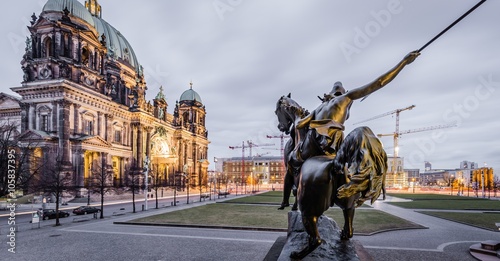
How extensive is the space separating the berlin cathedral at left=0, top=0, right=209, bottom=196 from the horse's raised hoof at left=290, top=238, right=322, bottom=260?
42302mm

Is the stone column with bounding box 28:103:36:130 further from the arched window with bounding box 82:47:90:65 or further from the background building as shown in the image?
the background building

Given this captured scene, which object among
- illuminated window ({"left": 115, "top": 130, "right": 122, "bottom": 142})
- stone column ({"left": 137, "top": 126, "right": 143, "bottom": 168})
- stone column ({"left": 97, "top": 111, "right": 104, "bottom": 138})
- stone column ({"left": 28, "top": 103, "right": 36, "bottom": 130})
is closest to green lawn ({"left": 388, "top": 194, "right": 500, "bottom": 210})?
stone column ({"left": 137, "top": 126, "right": 143, "bottom": 168})

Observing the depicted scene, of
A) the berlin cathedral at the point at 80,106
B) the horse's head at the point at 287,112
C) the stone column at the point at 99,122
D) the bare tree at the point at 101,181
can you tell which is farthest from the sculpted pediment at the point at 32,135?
the horse's head at the point at 287,112

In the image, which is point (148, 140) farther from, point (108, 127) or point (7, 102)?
point (7, 102)

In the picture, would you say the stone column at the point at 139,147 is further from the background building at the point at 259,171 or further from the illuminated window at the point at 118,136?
the background building at the point at 259,171

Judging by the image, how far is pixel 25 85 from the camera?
56562mm

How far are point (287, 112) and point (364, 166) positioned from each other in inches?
173

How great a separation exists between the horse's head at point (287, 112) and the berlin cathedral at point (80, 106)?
4046 centimetres

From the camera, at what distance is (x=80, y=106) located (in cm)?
5875

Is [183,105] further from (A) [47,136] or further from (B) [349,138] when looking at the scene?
(B) [349,138]

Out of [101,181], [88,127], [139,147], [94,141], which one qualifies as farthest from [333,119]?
[139,147]

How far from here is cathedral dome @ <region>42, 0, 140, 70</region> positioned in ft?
205

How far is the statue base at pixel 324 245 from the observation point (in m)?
7.77

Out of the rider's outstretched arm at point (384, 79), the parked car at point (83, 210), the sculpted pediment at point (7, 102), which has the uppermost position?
the sculpted pediment at point (7, 102)
